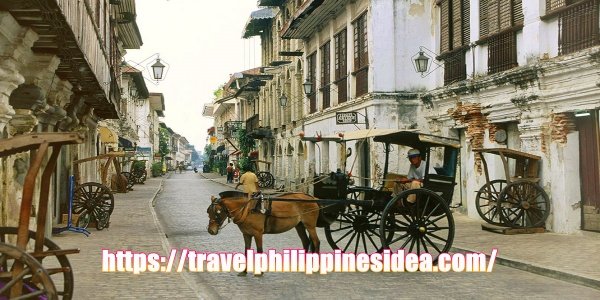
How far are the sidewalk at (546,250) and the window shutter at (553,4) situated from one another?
4476mm

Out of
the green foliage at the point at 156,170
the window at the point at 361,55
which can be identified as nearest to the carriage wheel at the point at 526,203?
the window at the point at 361,55

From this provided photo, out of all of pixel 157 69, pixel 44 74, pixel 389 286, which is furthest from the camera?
pixel 157 69

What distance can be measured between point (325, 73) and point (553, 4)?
13.3 meters

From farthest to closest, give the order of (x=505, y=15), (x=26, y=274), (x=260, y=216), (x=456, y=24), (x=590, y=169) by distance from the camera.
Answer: (x=456, y=24), (x=505, y=15), (x=590, y=169), (x=260, y=216), (x=26, y=274)

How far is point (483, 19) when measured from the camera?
50.9ft

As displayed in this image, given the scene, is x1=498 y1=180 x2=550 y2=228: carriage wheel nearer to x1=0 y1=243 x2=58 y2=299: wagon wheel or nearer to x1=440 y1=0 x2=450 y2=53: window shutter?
x1=440 y1=0 x2=450 y2=53: window shutter

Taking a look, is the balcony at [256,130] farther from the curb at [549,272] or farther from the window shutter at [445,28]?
the curb at [549,272]

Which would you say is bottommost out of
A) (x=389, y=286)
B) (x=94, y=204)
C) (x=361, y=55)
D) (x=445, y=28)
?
(x=389, y=286)

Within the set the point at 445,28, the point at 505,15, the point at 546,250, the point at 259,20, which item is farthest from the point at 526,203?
the point at 259,20

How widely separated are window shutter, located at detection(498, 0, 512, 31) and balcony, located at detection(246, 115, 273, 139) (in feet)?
83.1

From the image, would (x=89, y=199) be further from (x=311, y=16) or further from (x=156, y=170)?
(x=156, y=170)

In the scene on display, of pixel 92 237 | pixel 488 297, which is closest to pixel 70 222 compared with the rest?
pixel 92 237

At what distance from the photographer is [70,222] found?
1369cm

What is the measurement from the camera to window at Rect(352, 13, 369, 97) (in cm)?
2002
